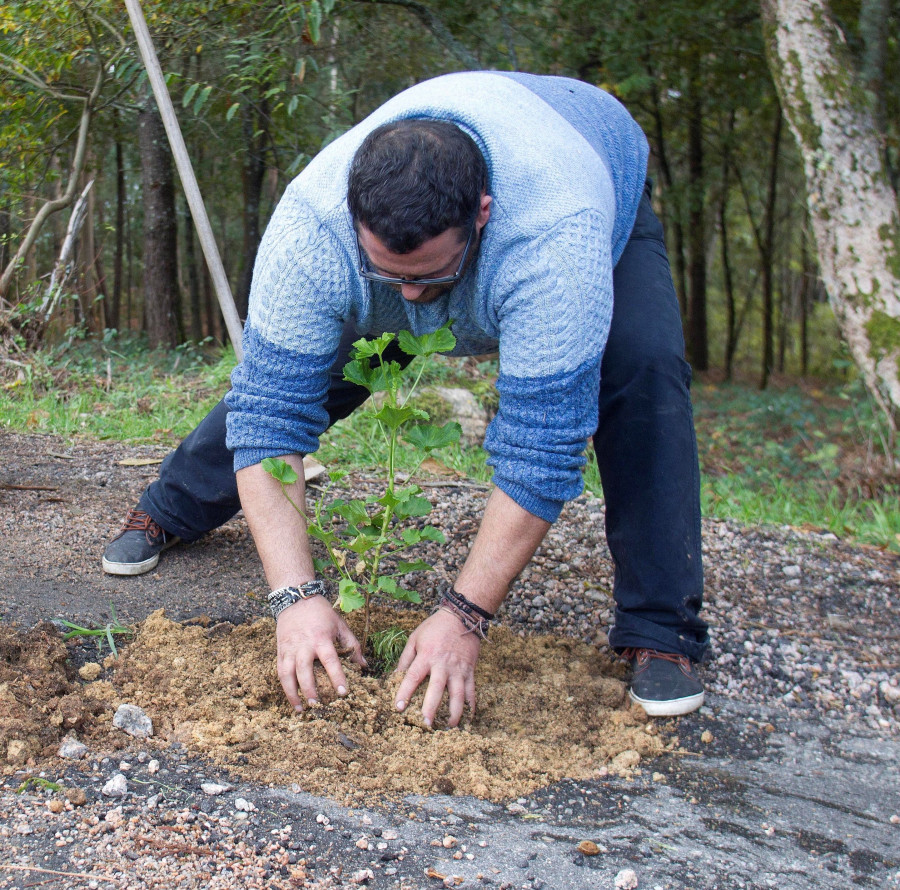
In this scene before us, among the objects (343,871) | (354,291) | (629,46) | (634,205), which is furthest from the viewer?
(629,46)

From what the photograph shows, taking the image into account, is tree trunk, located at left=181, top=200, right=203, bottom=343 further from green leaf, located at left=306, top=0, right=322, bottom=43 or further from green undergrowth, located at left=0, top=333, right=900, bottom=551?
green leaf, located at left=306, top=0, right=322, bottom=43

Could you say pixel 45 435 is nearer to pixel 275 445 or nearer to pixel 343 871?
pixel 275 445

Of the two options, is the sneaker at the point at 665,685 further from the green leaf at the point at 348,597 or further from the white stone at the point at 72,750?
the white stone at the point at 72,750

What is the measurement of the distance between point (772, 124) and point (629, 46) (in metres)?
6.54

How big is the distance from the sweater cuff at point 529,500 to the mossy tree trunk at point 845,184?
13.3ft

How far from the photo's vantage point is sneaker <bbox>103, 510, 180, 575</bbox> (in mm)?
2604

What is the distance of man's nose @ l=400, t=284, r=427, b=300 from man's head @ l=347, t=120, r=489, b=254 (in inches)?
5.0

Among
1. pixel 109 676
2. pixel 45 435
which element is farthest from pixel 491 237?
pixel 45 435

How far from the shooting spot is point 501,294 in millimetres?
1794

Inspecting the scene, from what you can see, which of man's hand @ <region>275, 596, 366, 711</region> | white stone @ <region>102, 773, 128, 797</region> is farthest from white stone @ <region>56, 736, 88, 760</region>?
man's hand @ <region>275, 596, 366, 711</region>

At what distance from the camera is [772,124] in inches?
572

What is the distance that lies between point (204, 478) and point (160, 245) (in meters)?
6.83

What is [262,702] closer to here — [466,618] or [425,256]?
[466,618]

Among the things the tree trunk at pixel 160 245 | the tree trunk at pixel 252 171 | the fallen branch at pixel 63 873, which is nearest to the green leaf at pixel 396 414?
the fallen branch at pixel 63 873
